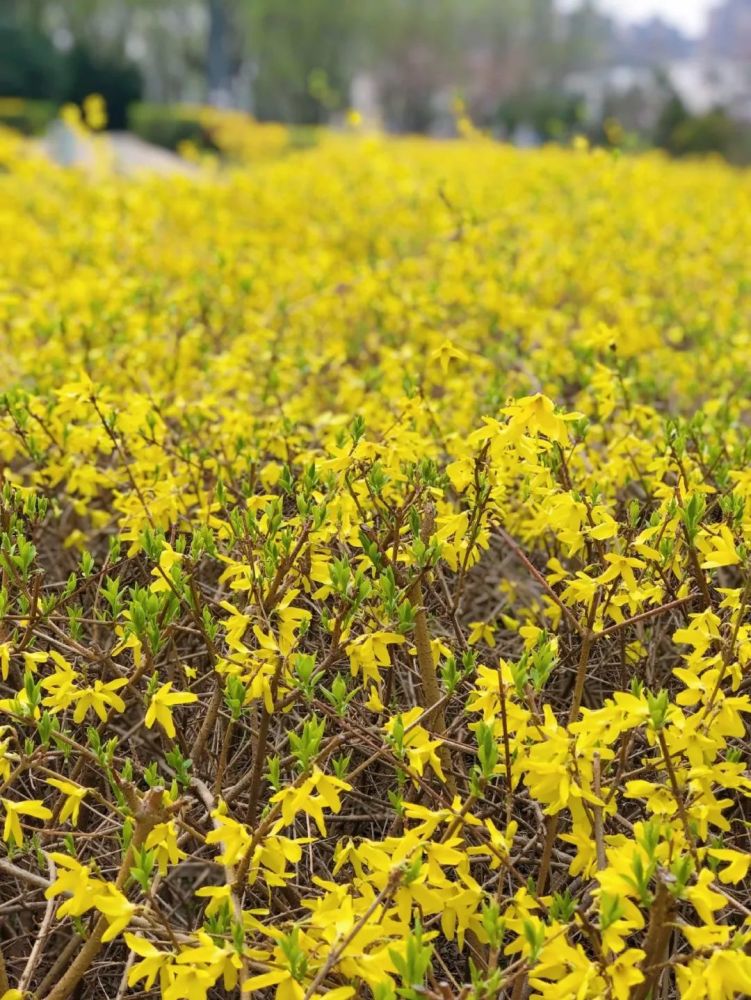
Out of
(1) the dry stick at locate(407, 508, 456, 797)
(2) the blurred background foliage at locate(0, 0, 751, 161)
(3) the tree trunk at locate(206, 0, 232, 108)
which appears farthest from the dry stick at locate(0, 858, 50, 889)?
(3) the tree trunk at locate(206, 0, 232, 108)

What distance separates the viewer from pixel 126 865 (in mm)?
1478

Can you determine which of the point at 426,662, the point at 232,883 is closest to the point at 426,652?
the point at 426,662

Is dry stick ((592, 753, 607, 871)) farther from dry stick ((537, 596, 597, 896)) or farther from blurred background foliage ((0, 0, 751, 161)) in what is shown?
blurred background foliage ((0, 0, 751, 161))

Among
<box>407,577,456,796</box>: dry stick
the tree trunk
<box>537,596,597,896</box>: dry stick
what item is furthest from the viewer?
the tree trunk

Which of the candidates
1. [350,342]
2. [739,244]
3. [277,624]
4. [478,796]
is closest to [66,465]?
[277,624]

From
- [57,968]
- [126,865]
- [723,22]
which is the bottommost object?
[57,968]

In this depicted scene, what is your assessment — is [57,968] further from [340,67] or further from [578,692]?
[340,67]

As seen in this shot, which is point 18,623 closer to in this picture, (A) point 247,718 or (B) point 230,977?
(A) point 247,718

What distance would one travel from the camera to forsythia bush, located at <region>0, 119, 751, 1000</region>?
1.40m

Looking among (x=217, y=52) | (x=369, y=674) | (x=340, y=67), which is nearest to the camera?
(x=369, y=674)

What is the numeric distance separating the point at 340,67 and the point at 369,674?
135 feet

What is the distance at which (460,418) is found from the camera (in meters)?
2.97

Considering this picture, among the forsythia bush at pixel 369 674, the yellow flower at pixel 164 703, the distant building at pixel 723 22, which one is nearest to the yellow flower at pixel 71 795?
the forsythia bush at pixel 369 674

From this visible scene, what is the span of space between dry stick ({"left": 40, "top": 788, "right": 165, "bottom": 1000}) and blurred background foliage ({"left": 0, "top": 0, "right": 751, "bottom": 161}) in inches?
930
